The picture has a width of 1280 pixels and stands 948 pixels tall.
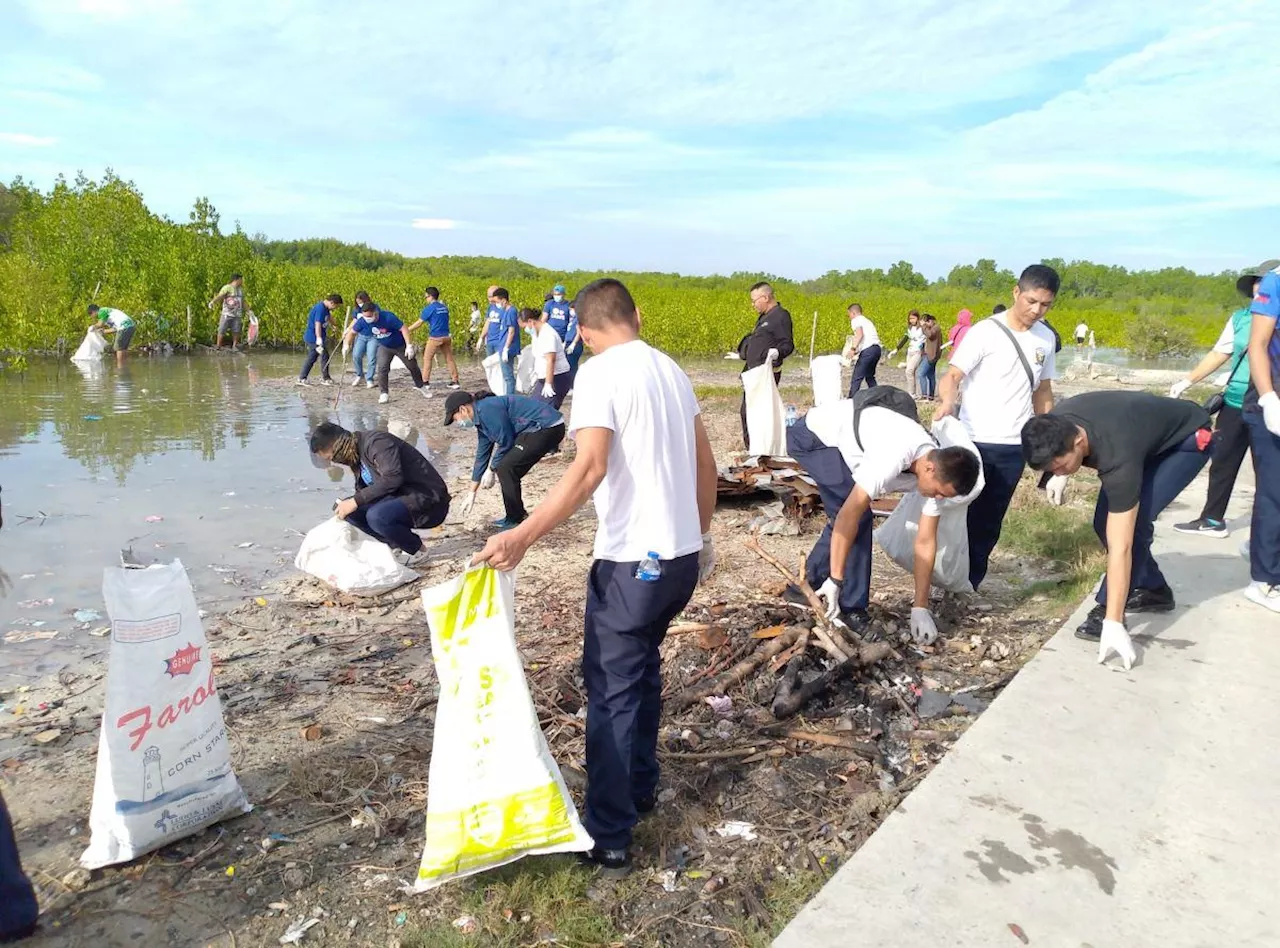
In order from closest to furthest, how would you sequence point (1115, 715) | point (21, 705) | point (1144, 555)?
point (1115, 715) → point (21, 705) → point (1144, 555)

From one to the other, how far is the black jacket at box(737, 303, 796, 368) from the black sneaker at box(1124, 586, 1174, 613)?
4.68 metres

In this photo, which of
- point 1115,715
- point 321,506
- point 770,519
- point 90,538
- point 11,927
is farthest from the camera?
point 321,506

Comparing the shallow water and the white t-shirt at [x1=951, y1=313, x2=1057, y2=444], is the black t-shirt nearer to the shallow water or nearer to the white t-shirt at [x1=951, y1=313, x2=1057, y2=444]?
the white t-shirt at [x1=951, y1=313, x2=1057, y2=444]

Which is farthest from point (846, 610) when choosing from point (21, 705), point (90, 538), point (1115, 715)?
point (90, 538)

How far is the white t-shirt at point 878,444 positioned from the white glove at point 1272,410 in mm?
1469

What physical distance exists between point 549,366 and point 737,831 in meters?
7.78

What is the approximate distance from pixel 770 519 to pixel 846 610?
2.44 meters

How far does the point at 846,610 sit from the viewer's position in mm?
4359

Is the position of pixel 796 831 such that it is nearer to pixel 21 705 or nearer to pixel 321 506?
pixel 21 705

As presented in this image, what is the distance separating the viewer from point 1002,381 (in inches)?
178

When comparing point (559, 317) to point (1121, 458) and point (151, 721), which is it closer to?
point (1121, 458)

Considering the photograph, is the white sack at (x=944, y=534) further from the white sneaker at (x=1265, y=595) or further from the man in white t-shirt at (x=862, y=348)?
the man in white t-shirt at (x=862, y=348)

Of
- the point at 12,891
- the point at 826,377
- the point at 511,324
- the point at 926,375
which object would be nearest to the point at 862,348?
the point at 926,375

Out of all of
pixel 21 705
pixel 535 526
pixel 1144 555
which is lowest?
pixel 21 705
